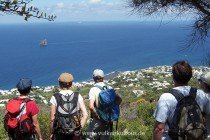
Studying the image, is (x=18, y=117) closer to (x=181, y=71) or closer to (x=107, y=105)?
(x=107, y=105)

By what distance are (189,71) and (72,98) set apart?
78.8 inches

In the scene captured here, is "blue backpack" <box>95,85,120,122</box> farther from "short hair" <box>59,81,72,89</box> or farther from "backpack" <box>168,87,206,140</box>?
"backpack" <box>168,87,206,140</box>

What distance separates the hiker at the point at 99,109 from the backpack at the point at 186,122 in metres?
2.23

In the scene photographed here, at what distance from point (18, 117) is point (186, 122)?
2292 mm

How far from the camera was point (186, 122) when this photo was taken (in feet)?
12.7

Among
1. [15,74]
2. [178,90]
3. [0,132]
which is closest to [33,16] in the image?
[178,90]

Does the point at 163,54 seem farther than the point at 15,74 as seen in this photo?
Yes

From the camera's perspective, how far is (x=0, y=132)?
8.10 meters

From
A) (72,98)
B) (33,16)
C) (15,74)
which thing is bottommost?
(15,74)

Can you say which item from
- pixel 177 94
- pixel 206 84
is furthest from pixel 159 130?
pixel 206 84

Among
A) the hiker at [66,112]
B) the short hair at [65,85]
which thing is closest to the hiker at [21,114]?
the hiker at [66,112]

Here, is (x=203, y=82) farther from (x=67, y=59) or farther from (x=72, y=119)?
(x=67, y=59)

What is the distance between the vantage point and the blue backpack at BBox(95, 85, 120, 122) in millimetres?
6066

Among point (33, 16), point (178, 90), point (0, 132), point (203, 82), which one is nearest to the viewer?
point (33, 16)
